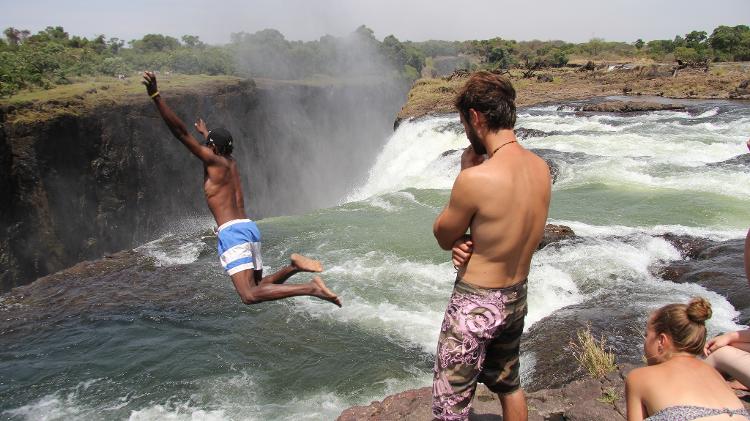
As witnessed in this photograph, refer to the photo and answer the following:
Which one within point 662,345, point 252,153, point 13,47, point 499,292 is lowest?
point 252,153

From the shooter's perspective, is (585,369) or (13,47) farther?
(13,47)

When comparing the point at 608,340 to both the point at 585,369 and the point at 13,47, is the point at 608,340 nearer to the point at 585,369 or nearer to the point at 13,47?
the point at 585,369

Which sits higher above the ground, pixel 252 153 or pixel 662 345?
pixel 662 345

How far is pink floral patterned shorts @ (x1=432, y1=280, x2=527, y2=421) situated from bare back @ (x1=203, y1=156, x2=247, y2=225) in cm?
210

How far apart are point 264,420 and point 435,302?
9.67 feet

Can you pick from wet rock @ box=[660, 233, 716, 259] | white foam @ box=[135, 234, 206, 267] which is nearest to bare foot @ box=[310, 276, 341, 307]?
wet rock @ box=[660, 233, 716, 259]

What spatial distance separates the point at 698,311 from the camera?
2.32 m

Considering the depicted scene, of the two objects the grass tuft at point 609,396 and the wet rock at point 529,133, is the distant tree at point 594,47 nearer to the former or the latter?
the wet rock at point 529,133

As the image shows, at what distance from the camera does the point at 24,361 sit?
6.80 m

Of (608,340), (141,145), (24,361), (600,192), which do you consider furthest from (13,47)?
(608,340)

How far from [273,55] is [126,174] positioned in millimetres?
30012

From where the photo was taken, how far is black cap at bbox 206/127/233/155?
154 inches

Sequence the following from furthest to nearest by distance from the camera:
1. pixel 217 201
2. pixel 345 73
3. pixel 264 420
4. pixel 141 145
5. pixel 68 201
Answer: pixel 345 73, pixel 141 145, pixel 68 201, pixel 264 420, pixel 217 201

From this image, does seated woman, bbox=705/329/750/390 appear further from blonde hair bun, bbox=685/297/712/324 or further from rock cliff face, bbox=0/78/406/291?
rock cliff face, bbox=0/78/406/291
